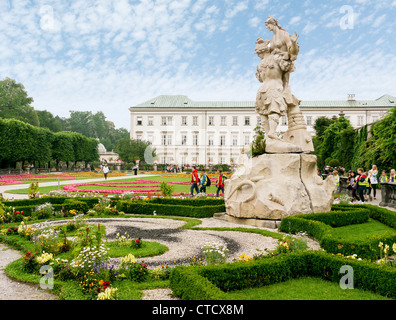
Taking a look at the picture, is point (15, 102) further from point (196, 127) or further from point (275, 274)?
point (275, 274)

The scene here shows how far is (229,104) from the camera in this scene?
2373 inches

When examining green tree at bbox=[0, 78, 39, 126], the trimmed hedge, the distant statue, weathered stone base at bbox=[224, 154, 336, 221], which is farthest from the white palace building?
weathered stone base at bbox=[224, 154, 336, 221]

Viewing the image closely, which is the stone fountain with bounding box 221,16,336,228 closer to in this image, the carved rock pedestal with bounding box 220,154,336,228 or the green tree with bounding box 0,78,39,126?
the carved rock pedestal with bounding box 220,154,336,228

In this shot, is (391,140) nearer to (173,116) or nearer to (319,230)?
(319,230)

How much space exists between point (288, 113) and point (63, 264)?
24.9 feet

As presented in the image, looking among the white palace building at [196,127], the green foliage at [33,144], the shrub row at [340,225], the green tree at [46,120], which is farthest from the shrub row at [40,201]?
the green tree at [46,120]

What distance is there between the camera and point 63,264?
4.23 meters

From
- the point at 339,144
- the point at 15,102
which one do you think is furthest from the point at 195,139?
the point at 339,144

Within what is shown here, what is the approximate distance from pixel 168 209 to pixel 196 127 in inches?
1993

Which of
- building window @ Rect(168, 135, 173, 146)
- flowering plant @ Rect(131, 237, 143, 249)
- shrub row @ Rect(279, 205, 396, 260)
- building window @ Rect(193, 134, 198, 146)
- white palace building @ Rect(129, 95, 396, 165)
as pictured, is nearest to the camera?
shrub row @ Rect(279, 205, 396, 260)

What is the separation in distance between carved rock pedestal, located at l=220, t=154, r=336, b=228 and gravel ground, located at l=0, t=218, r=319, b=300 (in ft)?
1.65

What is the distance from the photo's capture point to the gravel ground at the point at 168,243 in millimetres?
3682

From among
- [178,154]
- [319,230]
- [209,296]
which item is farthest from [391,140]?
[178,154]

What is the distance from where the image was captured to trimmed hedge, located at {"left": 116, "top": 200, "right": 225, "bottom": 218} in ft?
30.5
